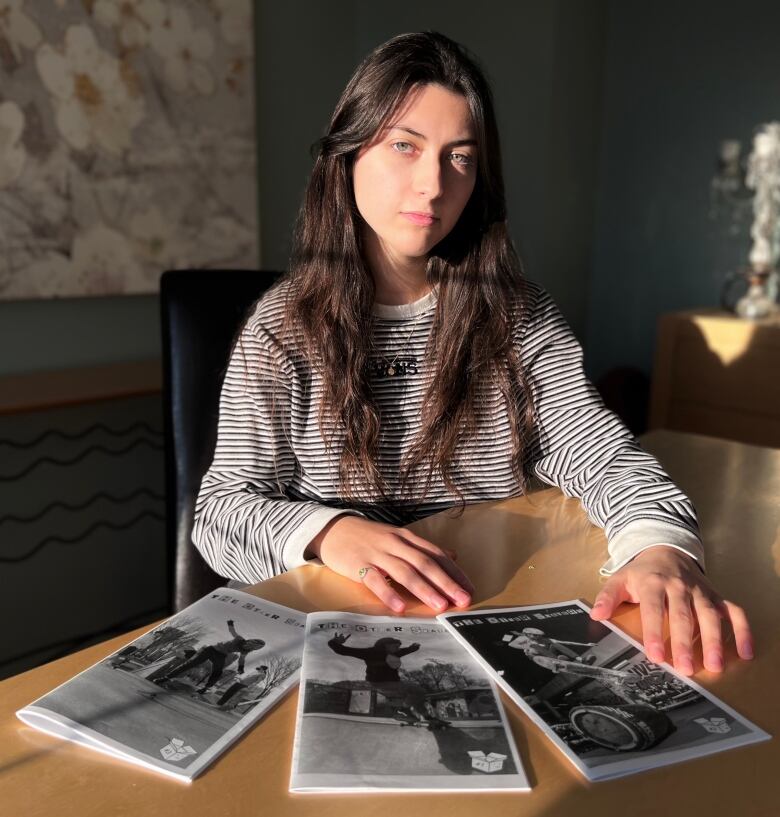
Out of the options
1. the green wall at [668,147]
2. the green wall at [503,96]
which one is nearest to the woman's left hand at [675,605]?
the green wall at [503,96]

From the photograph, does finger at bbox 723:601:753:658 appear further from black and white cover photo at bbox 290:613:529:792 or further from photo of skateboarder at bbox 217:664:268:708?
photo of skateboarder at bbox 217:664:268:708

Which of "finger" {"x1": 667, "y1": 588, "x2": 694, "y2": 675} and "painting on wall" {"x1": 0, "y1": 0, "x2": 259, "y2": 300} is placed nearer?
"finger" {"x1": 667, "y1": 588, "x2": 694, "y2": 675}

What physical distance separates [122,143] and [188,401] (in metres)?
1.22

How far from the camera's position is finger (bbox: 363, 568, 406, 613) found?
801mm

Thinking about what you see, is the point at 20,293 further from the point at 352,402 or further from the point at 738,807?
the point at 738,807

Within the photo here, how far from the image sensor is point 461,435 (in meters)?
1.20

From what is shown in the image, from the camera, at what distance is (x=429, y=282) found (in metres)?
1.26

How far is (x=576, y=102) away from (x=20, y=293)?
78.0 inches

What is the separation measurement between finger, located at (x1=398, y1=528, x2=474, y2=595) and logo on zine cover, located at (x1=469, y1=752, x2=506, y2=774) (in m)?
0.26

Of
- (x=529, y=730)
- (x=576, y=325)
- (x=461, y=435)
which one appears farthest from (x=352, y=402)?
(x=576, y=325)

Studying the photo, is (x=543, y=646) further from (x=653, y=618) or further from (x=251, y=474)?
(x=251, y=474)

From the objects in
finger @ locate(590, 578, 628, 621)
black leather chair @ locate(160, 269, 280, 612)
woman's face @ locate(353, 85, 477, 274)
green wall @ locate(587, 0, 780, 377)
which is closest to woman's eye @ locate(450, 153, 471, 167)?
woman's face @ locate(353, 85, 477, 274)

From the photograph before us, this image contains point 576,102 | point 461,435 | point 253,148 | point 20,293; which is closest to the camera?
point 461,435

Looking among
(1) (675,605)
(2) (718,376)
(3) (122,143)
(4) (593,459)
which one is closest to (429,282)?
(4) (593,459)
